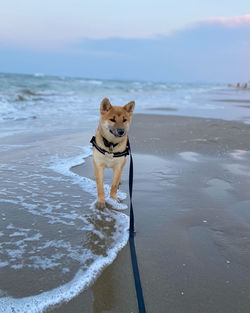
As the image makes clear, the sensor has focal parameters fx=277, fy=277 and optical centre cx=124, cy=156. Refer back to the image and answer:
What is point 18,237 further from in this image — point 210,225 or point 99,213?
point 210,225

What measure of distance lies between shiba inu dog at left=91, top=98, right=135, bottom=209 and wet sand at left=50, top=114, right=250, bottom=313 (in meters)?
0.56

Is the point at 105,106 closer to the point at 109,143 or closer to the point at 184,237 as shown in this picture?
the point at 109,143

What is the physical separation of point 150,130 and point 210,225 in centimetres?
611

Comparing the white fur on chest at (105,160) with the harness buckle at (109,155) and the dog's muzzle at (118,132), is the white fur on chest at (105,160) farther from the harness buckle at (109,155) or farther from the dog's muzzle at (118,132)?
the dog's muzzle at (118,132)

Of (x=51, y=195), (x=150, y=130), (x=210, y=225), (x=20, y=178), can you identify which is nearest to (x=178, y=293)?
(x=210, y=225)

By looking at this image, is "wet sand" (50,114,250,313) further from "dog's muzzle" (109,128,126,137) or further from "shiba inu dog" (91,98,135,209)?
"dog's muzzle" (109,128,126,137)

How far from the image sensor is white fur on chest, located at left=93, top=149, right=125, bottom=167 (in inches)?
146

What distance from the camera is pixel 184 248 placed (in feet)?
9.02

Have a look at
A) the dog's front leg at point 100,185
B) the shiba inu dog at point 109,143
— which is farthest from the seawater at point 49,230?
the shiba inu dog at point 109,143

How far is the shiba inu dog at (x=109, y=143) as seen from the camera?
3.66 m

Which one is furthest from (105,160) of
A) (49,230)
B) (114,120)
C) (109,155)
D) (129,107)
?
(49,230)

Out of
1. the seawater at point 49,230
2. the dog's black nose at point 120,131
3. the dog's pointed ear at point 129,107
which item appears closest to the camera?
the seawater at point 49,230

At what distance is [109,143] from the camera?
3.65 meters

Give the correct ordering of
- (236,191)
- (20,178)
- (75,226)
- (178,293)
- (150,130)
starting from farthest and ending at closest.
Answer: (150,130) → (20,178) → (236,191) → (75,226) → (178,293)
